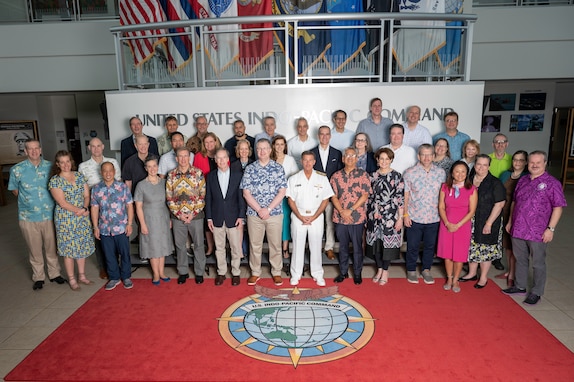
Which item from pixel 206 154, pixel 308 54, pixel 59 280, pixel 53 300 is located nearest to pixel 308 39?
pixel 308 54

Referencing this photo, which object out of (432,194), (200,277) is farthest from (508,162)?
(200,277)

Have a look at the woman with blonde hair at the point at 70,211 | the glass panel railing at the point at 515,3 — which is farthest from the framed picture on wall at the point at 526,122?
the woman with blonde hair at the point at 70,211

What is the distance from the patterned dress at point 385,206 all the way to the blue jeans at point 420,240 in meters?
0.16

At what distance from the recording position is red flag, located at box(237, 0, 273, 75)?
6094 mm

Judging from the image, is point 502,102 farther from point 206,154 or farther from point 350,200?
point 206,154

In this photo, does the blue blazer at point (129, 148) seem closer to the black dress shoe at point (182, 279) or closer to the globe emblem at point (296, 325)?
the black dress shoe at point (182, 279)

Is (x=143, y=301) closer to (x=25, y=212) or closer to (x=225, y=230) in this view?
(x=225, y=230)

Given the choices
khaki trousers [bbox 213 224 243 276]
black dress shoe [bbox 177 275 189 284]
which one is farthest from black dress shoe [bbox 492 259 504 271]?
black dress shoe [bbox 177 275 189 284]

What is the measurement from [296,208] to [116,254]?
84.8 inches

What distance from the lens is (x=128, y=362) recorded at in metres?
3.04

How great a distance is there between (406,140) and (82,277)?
4411 millimetres

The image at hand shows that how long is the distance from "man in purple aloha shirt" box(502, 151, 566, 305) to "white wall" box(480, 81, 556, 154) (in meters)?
7.74

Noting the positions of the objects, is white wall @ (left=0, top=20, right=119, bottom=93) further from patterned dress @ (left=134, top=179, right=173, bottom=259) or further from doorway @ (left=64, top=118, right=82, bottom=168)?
patterned dress @ (left=134, top=179, right=173, bottom=259)

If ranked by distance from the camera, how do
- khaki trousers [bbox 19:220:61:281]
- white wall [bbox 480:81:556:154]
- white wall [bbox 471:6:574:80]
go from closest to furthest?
khaki trousers [bbox 19:220:61:281], white wall [bbox 471:6:574:80], white wall [bbox 480:81:556:154]
